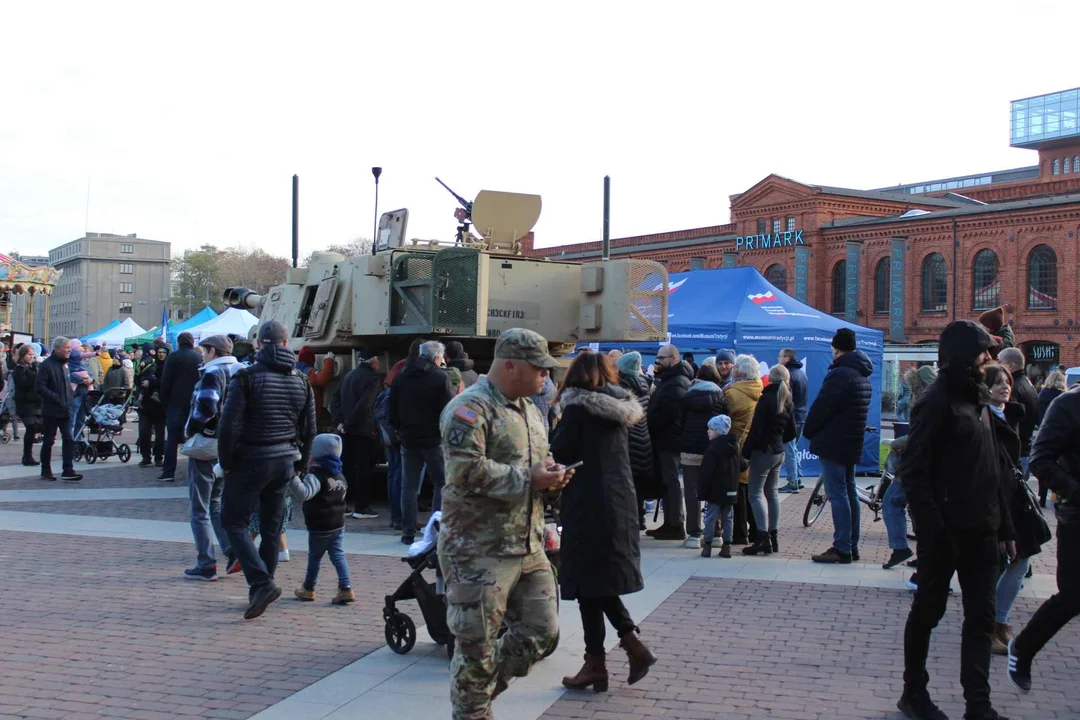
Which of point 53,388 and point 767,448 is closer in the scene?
point 767,448

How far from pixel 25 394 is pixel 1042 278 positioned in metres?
40.3

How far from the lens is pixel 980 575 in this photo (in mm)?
5293

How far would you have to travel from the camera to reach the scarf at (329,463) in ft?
24.9

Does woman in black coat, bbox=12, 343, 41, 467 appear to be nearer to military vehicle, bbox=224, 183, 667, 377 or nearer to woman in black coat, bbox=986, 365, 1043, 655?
military vehicle, bbox=224, 183, 667, 377

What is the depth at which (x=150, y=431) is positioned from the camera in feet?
55.6

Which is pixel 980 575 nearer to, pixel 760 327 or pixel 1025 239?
pixel 760 327

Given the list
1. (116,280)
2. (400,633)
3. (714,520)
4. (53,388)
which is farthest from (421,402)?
(116,280)

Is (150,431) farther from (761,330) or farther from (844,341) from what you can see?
(844,341)

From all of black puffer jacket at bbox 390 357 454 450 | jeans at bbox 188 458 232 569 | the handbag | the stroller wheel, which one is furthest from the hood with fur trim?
black puffer jacket at bbox 390 357 454 450

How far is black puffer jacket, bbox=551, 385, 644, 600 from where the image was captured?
18.1 feet

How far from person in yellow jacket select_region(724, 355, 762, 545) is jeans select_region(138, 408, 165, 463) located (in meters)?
9.66

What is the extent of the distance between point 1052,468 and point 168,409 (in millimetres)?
11549

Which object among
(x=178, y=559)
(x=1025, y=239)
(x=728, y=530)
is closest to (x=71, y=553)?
(x=178, y=559)

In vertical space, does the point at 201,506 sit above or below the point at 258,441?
below
